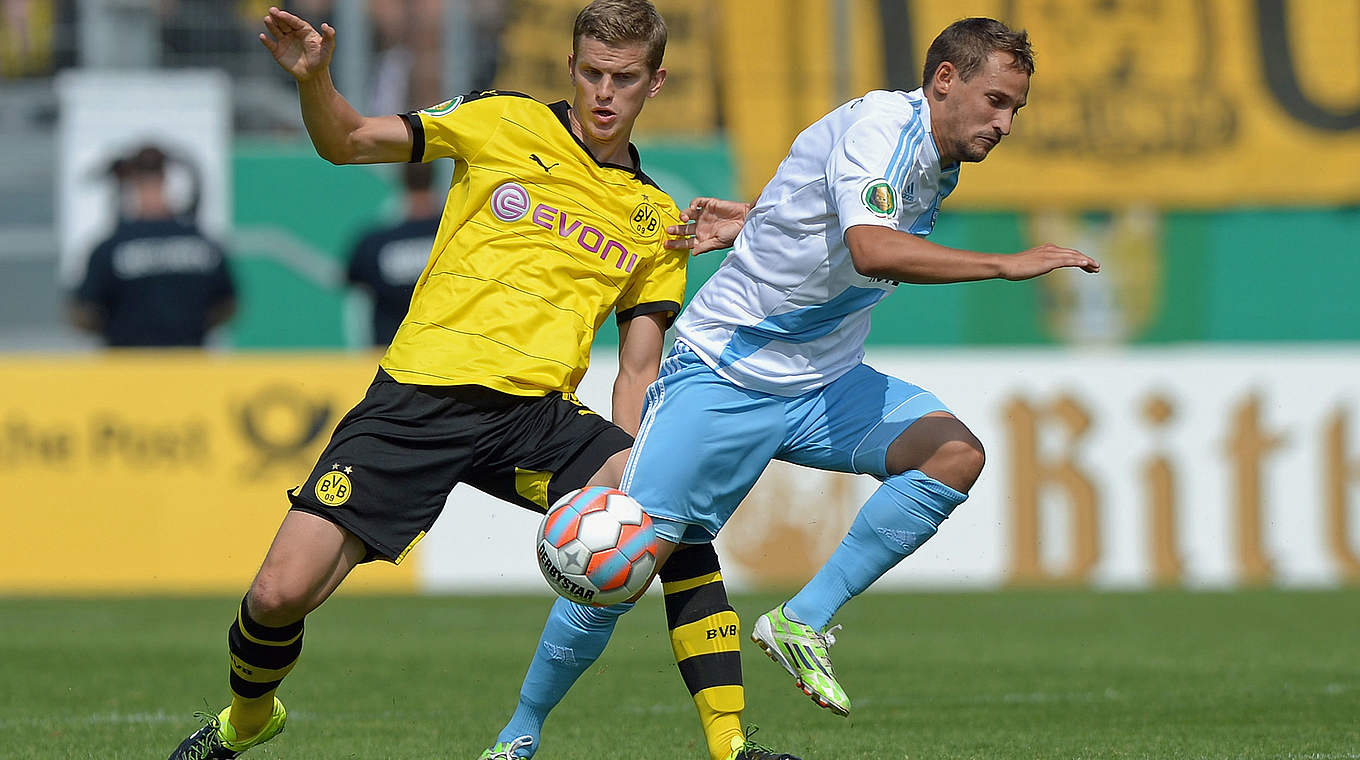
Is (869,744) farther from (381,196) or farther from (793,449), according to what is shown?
(381,196)

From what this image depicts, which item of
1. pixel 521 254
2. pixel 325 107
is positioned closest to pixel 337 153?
pixel 325 107

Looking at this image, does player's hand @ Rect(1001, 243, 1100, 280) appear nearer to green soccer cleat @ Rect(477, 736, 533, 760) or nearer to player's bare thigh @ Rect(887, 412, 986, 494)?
player's bare thigh @ Rect(887, 412, 986, 494)

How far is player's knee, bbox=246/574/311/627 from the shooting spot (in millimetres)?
5285

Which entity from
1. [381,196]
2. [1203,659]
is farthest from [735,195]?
[1203,659]

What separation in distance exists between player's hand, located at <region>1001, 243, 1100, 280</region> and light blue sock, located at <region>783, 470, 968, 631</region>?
3.13 feet

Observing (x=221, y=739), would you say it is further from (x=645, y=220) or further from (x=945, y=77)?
(x=945, y=77)

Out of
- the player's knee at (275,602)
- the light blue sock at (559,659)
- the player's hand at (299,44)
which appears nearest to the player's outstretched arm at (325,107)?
the player's hand at (299,44)

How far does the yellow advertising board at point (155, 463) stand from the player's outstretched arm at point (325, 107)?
659cm

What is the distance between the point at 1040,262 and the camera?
4.90 meters

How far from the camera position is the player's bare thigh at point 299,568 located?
17.3 ft

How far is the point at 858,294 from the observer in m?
5.70

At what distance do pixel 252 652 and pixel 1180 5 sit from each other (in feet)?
42.3

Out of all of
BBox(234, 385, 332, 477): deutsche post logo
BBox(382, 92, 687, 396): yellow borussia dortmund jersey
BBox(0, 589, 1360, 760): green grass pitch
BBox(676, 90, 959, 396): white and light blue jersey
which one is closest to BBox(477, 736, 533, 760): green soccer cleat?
BBox(0, 589, 1360, 760): green grass pitch

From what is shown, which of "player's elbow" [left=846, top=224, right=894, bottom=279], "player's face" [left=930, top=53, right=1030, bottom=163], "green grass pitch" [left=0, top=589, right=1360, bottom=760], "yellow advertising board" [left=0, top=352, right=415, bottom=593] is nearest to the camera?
"player's elbow" [left=846, top=224, right=894, bottom=279]
